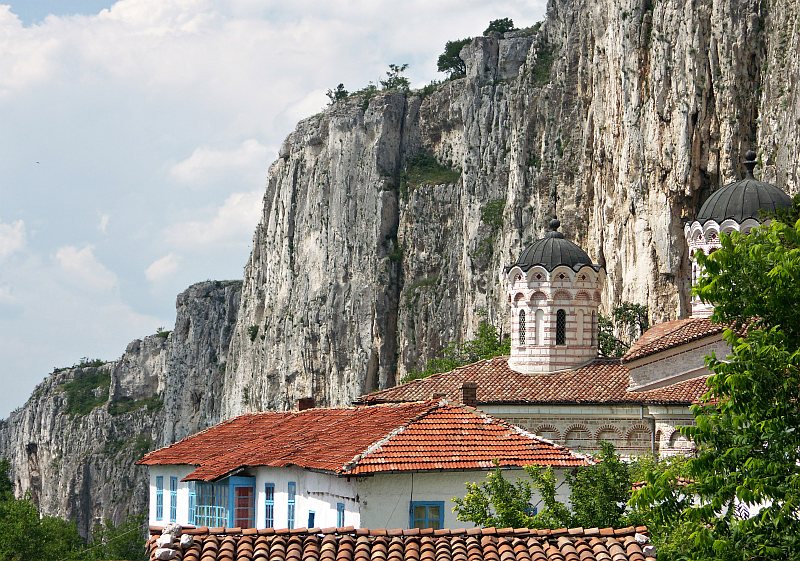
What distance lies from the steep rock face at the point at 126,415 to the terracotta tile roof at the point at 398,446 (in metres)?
97.3

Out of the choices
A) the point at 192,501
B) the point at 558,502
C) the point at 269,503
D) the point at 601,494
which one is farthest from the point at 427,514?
the point at 192,501

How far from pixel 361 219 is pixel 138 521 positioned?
2840cm

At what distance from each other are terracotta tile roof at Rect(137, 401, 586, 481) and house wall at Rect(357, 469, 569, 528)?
26 cm

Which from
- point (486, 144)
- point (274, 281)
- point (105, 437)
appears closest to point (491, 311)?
point (486, 144)

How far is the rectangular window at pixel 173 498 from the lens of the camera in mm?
34875

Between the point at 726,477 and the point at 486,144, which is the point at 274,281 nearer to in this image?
the point at 486,144

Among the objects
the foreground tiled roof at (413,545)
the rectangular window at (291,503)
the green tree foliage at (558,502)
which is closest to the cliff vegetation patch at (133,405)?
the rectangular window at (291,503)

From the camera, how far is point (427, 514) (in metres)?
26.8

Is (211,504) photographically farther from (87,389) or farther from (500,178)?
(87,389)

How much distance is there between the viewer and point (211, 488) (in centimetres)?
3044

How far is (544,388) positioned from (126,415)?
106062 millimetres

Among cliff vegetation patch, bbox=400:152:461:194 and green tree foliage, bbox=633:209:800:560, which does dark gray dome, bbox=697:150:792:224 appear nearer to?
green tree foliage, bbox=633:209:800:560

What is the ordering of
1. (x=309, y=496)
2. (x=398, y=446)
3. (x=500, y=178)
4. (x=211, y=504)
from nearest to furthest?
1. (x=398, y=446)
2. (x=309, y=496)
3. (x=211, y=504)
4. (x=500, y=178)

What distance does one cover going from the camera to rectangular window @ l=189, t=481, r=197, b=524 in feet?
104
